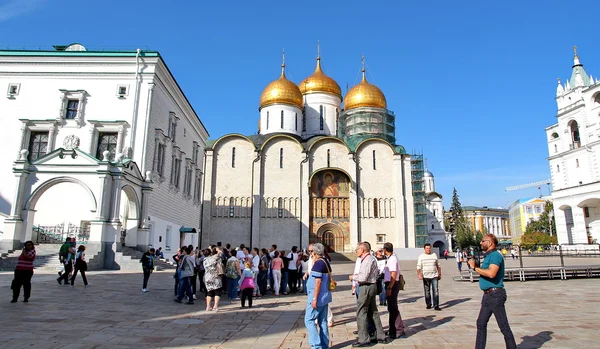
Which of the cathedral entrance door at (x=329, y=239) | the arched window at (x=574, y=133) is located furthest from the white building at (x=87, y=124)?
the arched window at (x=574, y=133)

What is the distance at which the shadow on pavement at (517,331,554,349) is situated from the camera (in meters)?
5.60

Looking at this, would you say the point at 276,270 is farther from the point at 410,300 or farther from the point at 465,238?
the point at 465,238

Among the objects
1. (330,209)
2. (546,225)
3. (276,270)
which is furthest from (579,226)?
(276,270)

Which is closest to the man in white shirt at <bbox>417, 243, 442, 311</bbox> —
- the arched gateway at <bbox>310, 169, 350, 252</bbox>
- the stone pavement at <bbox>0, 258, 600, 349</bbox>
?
the stone pavement at <bbox>0, 258, 600, 349</bbox>

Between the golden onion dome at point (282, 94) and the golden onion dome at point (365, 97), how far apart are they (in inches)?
226

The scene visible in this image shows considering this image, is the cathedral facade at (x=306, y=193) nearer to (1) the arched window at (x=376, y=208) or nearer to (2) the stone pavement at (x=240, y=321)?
(1) the arched window at (x=376, y=208)

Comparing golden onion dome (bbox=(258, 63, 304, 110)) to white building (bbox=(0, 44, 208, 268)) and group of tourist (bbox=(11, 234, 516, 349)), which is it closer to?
white building (bbox=(0, 44, 208, 268))

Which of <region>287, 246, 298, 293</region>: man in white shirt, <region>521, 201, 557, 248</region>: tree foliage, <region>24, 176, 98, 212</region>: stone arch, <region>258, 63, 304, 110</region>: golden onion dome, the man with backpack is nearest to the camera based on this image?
the man with backpack

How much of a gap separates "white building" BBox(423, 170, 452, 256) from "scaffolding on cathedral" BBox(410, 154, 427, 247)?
12154 millimetres

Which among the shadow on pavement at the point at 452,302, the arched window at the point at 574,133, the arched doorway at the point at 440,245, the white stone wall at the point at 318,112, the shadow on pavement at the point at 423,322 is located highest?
the white stone wall at the point at 318,112

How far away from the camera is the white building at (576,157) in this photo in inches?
1667

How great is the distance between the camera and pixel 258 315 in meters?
8.34

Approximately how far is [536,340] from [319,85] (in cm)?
4430

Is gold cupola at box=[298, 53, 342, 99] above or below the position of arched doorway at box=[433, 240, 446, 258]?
above
